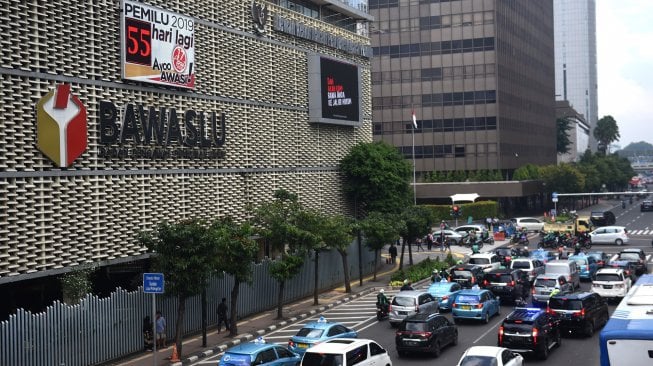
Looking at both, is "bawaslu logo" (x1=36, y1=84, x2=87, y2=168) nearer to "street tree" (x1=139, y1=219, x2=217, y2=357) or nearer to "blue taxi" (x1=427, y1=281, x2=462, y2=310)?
"street tree" (x1=139, y1=219, x2=217, y2=357)

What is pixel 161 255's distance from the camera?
27344 millimetres

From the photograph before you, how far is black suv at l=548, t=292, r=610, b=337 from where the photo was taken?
28281 mm

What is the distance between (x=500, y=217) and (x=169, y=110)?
69361 millimetres

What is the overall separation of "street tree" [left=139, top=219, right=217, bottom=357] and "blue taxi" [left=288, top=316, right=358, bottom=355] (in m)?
4.46

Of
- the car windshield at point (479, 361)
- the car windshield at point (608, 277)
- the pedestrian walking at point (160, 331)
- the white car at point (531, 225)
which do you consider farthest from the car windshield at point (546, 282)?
the white car at point (531, 225)

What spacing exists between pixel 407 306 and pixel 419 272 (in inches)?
676

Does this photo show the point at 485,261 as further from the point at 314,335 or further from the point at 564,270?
the point at 314,335

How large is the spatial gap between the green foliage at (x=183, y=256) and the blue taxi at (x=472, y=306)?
11.9 m

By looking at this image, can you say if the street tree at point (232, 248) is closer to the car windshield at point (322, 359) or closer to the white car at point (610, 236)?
the car windshield at point (322, 359)

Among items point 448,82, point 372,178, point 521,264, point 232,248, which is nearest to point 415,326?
point 232,248

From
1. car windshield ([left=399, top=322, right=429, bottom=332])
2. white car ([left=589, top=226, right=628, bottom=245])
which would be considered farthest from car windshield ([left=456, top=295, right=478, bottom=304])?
white car ([left=589, top=226, right=628, bottom=245])

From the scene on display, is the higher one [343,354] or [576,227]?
[576,227]

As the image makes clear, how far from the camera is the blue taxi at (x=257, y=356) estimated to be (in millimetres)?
22033

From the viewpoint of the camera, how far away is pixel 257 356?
22172 mm
